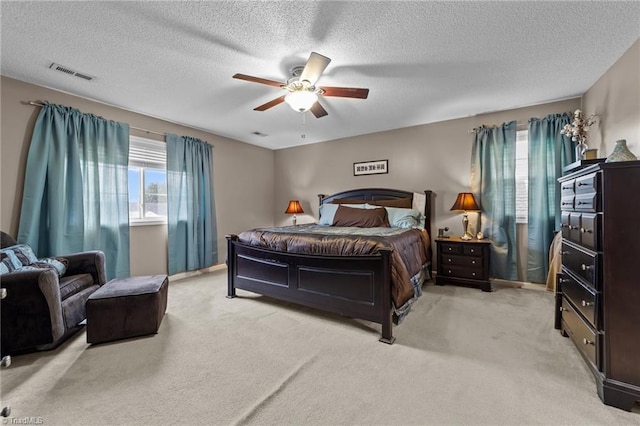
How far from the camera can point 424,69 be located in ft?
8.48

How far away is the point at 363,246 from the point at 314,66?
5.17 feet

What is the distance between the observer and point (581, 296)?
1.79 m

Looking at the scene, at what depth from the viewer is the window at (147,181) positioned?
381cm

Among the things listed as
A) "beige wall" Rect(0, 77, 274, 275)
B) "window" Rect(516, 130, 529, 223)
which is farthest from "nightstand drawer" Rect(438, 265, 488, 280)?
"beige wall" Rect(0, 77, 274, 275)

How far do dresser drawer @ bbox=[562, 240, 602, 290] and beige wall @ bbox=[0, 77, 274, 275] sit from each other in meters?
4.78

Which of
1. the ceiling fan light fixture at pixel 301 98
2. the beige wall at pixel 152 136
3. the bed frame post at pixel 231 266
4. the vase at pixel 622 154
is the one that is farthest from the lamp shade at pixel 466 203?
the beige wall at pixel 152 136

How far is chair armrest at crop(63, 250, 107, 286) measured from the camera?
2654 millimetres

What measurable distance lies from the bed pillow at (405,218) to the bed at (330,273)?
0.30 meters

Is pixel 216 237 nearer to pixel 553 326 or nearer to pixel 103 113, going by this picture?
pixel 103 113

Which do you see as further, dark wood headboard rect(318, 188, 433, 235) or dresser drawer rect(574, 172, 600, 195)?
dark wood headboard rect(318, 188, 433, 235)

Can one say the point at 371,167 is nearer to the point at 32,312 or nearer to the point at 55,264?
the point at 55,264

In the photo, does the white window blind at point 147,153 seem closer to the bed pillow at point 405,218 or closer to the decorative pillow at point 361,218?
the decorative pillow at point 361,218

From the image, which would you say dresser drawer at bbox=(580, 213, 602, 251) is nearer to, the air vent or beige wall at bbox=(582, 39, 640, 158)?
beige wall at bbox=(582, 39, 640, 158)

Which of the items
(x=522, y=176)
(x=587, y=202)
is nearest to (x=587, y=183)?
(x=587, y=202)
